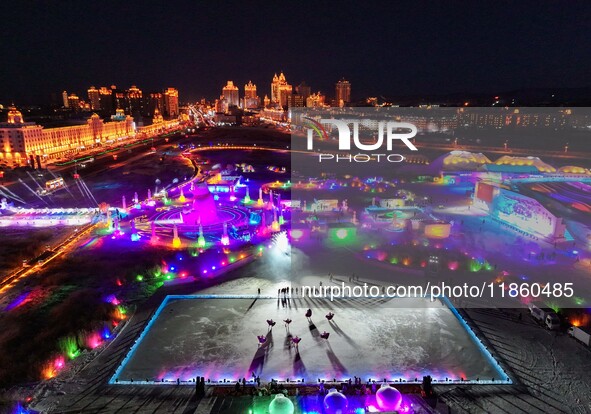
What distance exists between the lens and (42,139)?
5831cm

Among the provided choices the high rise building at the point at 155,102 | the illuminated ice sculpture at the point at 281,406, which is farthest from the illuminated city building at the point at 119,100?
the illuminated ice sculpture at the point at 281,406

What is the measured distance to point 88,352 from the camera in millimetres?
14609

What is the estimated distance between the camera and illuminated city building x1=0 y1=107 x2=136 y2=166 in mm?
53344

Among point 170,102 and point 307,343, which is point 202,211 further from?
point 170,102

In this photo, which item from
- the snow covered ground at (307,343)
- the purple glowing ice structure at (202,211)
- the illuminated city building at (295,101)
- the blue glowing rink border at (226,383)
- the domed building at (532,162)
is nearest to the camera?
the blue glowing rink border at (226,383)

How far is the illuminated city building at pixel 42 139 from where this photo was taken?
175ft

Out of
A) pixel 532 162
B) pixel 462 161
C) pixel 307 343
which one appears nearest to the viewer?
pixel 307 343

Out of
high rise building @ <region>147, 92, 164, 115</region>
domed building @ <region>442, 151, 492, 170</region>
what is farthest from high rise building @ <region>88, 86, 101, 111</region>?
domed building @ <region>442, 151, 492, 170</region>

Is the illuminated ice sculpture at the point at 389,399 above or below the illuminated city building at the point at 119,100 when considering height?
below

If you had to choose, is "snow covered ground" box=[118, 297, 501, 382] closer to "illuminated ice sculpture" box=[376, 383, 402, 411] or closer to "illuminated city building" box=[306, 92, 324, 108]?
"illuminated ice sculpture" box=[376, 383, 402, 411]

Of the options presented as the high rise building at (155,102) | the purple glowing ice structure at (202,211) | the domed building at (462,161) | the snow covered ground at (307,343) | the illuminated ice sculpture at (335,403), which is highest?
the high rise building at (155,102)

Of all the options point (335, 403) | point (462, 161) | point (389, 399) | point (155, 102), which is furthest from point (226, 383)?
point (155, 102)

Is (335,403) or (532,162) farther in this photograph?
(532,162)

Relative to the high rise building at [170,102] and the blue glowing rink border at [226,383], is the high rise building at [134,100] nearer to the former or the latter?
the high rise building at [170,102]
